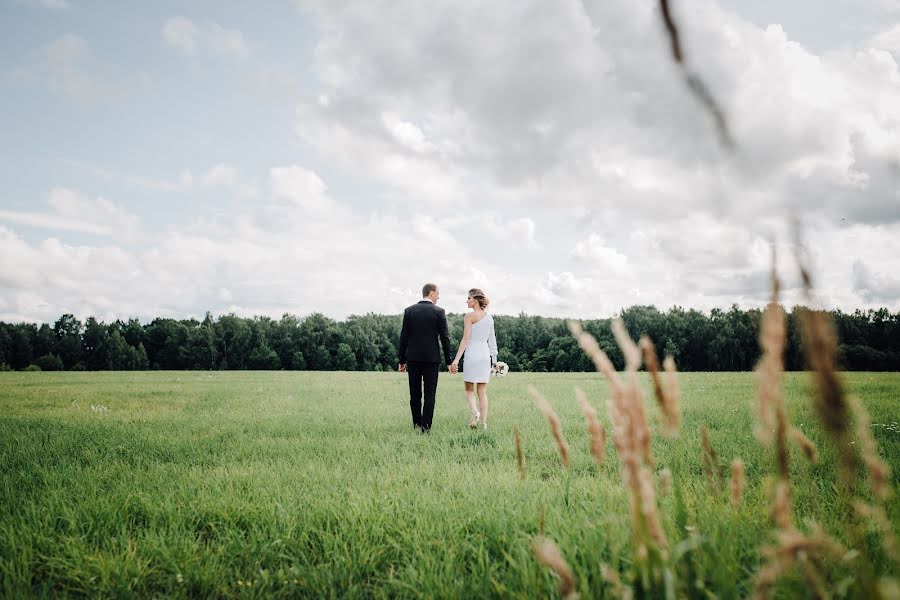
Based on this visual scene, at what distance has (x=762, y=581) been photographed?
1262mm

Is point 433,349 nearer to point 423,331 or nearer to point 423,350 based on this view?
point 423,350

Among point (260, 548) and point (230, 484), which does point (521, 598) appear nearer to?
point (260, 548)

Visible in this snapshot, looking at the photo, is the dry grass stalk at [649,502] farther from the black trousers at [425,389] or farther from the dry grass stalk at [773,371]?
the black trousers at [425,389]

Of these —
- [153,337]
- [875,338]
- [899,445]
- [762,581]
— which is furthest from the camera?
[153,337]

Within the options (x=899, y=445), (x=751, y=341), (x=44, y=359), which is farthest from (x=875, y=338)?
(x=44, y=359)

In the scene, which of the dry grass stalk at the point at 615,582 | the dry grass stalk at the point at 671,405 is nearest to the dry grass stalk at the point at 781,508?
the dry grass stalk at the point at 671,405

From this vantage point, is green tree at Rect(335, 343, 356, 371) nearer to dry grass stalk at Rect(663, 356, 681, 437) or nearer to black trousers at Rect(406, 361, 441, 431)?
black trousers at Rect(406, 361, 441, 431)

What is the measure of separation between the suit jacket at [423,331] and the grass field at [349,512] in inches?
62.5

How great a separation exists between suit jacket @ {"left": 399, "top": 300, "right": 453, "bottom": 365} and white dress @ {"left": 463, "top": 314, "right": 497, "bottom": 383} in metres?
0.46

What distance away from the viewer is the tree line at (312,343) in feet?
271

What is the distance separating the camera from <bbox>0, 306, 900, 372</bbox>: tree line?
82625 millimetres

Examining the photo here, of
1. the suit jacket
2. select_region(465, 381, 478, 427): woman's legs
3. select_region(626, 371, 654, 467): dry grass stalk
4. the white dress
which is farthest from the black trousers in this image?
select_region(626, 371, 654, 467): dry grass stalk

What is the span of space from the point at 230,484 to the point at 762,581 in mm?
5532

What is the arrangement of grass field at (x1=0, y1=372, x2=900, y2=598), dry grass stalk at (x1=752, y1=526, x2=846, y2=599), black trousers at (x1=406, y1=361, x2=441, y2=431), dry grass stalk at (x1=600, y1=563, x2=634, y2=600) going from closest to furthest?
dry grass stalk at (x1=752, y1=526, x2=846, y2=599) < dry grass stalk at (x1=600, y1=563, x2=634, y2=600) < grass field at (x1=0, y1=372, x2=900, y2=598) < black trousers at (x1=406, y1=361, x2=441, y2=431)
